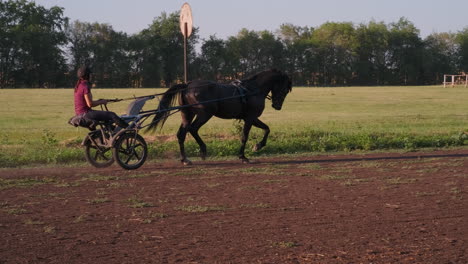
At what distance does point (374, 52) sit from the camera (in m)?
84.2

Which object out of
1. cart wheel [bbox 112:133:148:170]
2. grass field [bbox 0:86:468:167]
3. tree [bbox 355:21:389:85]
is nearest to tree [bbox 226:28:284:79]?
tree [bbox 355:21:389:85]

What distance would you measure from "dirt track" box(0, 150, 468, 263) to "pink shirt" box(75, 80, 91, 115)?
1201mm

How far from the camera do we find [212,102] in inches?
505

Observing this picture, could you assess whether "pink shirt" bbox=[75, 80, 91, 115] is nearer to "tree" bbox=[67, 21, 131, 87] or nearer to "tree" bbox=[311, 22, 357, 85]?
"tree" bbox=[67, 21, 131, 87]

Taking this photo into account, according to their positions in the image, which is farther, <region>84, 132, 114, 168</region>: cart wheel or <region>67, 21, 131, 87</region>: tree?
<region>67, 21, 131, 87</region>: tree

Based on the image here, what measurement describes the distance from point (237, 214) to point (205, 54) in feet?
214

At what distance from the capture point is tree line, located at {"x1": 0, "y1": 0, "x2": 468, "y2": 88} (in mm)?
67000

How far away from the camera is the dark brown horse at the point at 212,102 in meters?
12.8

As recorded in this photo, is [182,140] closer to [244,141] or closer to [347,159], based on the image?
[244,141]

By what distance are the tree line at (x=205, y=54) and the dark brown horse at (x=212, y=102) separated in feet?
163

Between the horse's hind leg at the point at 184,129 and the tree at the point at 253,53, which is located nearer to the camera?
the horse's hind leg at the point at 184,129

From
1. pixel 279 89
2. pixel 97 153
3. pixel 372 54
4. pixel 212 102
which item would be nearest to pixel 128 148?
pixel 97 153

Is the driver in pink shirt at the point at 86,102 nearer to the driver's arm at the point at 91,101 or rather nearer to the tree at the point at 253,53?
the driver's arm at the point at 91,101

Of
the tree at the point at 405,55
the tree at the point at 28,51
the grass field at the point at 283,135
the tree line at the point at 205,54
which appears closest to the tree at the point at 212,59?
the tree line at the point at 205,54
